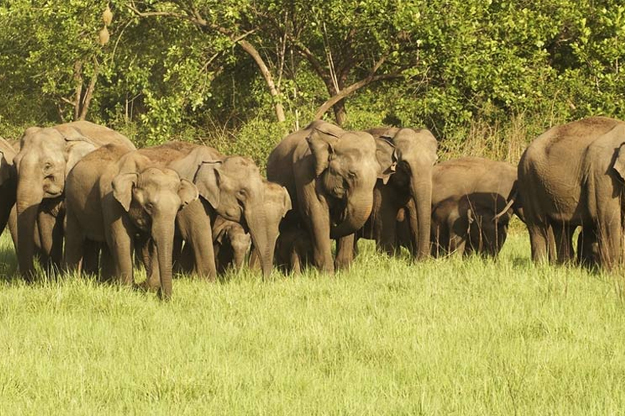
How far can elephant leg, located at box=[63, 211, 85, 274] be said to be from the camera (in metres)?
11.6

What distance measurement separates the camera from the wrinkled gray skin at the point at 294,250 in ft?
41.0

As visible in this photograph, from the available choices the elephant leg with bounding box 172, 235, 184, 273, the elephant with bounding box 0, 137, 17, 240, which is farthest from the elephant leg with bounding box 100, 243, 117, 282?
the elephant with bounding box 0, 137, 17, 240

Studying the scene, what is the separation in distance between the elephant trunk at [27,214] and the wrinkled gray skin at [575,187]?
4746 millimetres

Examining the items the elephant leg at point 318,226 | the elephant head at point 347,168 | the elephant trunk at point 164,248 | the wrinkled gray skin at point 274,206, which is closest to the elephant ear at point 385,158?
the elephant head at point 347,168

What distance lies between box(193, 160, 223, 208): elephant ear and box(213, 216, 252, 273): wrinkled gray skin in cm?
63

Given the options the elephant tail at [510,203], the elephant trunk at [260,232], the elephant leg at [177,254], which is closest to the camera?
the elephant trunk at [260,232]

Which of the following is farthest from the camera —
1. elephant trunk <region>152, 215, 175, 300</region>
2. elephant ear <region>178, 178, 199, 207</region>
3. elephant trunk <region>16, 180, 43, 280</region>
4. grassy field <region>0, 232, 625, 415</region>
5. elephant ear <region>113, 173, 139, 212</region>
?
elephant trunk <region>16, 180, 43, 280</region>

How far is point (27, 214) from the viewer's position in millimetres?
11836

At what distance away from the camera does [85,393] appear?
23.4 ft

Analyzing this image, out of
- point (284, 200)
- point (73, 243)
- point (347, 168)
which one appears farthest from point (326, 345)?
point (73, 243)

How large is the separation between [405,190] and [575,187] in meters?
2.25

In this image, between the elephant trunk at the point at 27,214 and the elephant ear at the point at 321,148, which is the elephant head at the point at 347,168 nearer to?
the elephant ear at the point at 321,148

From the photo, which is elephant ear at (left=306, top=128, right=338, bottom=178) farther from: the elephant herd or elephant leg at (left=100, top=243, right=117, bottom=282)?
elephant leg at (left=100, top=243, right=117, bottom=282)

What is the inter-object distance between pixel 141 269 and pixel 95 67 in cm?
1033
